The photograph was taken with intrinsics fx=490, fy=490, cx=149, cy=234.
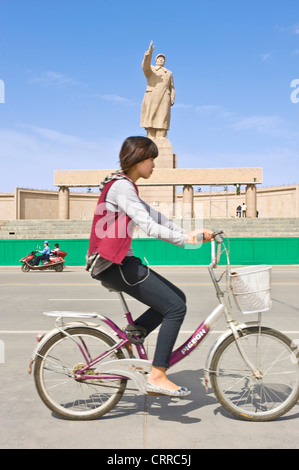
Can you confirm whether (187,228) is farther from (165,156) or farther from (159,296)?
(159,296)

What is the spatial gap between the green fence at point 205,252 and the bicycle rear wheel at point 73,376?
68.7 ft

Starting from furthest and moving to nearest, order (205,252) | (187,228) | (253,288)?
(187,228) < (205,252) < (253,288)

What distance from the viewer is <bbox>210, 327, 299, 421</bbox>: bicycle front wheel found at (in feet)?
11.4

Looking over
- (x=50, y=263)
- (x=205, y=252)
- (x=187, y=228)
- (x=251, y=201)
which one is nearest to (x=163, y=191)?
(x=251, y=201)

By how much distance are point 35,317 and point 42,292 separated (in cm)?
393

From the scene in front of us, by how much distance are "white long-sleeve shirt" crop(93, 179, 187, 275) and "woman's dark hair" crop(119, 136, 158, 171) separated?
19 centimetres

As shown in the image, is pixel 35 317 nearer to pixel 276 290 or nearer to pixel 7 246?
pixel 276 290

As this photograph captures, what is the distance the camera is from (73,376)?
362 cm

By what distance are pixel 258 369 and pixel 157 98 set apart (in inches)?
1499

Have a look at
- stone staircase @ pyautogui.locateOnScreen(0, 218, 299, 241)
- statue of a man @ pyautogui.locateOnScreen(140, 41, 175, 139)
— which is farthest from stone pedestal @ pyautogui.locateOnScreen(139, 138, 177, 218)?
stone staircase @ pyautogui.locateOnScreen(0, 218, 299, 241)

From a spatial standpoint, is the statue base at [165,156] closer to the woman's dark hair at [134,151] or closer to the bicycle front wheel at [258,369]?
the woman's dark hair at [134,151]
